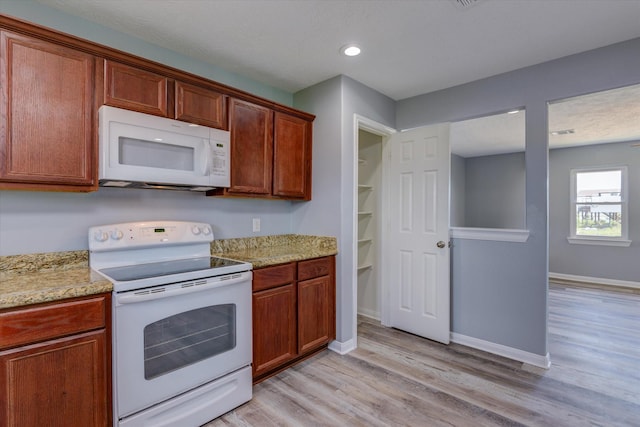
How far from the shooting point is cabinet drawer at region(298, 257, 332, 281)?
260cm

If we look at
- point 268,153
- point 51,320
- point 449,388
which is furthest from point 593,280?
point 51,320

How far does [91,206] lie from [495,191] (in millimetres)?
6661

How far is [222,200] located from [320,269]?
40.9 inches

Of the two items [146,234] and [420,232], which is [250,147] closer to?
[146,234]

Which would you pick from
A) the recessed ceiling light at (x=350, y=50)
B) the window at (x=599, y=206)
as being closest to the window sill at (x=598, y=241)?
the window at (x=599, y=206)

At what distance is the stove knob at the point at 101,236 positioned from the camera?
6.43 ft

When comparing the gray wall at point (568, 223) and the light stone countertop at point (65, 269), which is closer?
the light stone countertop at point (65, 269)

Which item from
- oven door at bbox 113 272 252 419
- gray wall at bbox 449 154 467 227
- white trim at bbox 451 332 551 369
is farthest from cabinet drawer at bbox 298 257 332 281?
gray wall at bbox 449 154 467 227

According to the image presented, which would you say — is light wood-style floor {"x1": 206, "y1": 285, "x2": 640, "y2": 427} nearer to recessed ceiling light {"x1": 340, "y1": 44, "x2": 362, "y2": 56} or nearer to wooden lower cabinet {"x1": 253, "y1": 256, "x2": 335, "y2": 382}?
wooden lower cabinet {"x1": 253, "y1": 256, "x2": 335, "y2": 382}

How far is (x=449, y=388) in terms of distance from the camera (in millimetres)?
2285

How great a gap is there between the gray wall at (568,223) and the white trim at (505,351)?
13.1ft

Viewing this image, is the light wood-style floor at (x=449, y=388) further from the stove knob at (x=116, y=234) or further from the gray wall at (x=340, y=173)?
the stove knob at (x=116, y=234)

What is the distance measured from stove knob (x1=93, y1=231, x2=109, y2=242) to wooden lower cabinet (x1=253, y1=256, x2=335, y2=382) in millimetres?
957

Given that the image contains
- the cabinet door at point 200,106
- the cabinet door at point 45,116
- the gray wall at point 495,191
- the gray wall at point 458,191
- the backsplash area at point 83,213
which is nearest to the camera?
the cabinet door at point 45,116
